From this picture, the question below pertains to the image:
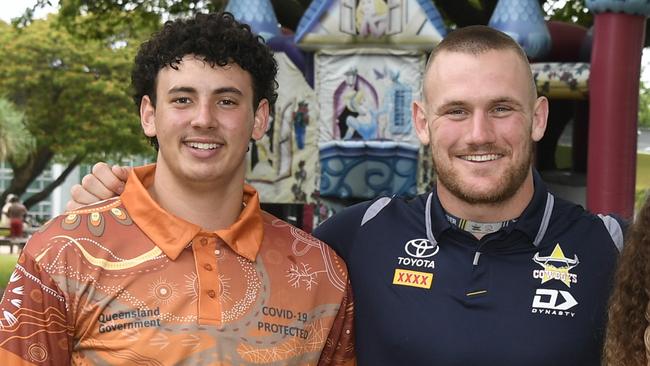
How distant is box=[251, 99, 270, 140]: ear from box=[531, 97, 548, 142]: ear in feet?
2.80

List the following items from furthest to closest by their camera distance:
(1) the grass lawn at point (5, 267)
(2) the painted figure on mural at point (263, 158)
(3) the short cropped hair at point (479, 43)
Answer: (1) the grass lawn at point (5, 267) < (2) the painted figure on mural at point (263, 158) < (3) the short cropped hair at point (479, 43)

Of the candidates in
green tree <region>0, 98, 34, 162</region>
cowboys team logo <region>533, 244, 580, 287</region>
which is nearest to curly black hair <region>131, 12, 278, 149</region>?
cowboys team logo <region>533, 244, 580, 287</region>

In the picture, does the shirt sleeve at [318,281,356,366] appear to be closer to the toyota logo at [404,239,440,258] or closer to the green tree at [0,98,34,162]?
the toyota logo at [404,239,440,258]

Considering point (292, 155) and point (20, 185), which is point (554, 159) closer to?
point (292, 155)

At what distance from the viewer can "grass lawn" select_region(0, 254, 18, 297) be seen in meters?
16.5

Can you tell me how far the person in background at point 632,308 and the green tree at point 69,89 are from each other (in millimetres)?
19424

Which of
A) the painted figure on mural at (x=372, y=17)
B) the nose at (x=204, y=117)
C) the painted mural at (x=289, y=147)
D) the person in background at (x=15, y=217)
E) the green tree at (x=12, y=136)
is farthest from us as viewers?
the green tree at (x=12, y=136)

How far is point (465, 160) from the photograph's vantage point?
2.84 m

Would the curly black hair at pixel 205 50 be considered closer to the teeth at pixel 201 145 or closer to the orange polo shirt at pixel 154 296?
the teeth at pixel 201 145

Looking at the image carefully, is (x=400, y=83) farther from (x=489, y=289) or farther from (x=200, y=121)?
(x=200, y=121)

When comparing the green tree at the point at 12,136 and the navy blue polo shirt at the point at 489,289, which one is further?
the green tree at the point at 12,136

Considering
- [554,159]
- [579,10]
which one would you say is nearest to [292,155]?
[554,159]

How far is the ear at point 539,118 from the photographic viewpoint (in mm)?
2959

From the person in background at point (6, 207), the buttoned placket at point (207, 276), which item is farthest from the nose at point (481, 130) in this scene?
the person in background at point (6, 207)
